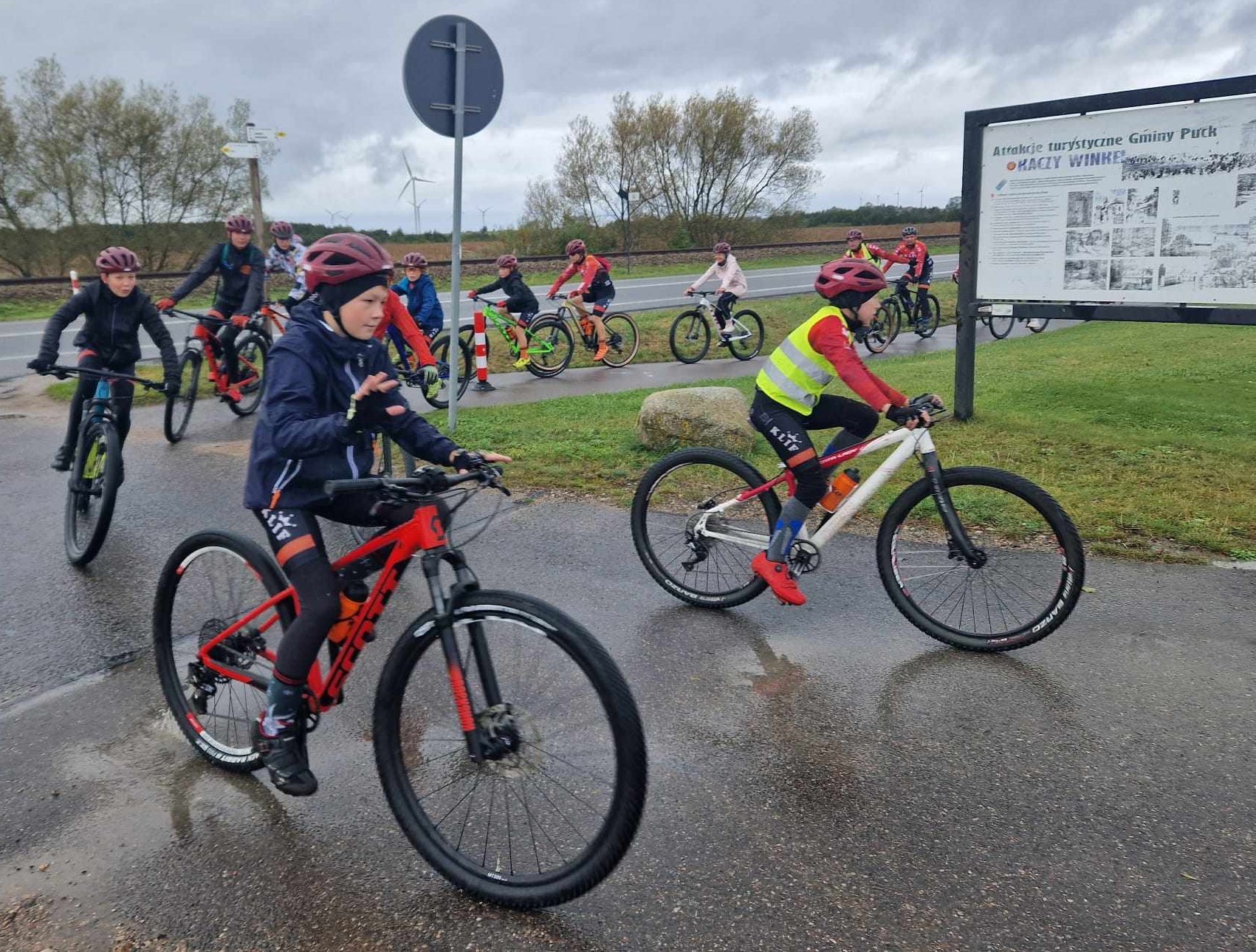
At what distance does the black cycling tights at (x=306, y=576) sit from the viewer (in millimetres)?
3238

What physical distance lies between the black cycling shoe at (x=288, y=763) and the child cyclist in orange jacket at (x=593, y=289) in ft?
41.1

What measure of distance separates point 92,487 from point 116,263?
1845mm

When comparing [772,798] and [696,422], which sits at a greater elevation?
[696,422]

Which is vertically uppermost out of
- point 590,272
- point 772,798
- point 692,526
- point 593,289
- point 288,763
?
point 590,272

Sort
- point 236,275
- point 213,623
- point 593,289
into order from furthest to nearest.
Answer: point 593,289, point 236,275, point 213,623

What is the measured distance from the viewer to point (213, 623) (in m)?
3.77

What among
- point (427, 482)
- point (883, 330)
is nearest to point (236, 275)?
point (427, 482)

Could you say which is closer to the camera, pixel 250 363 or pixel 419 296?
pixel 250 363

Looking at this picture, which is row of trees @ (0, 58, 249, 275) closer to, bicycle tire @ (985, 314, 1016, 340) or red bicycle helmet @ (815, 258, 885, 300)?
bicycle tire @ (985, 314, 1016, 340)

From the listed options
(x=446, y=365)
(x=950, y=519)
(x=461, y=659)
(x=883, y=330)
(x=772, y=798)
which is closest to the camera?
(x=461, y=659)

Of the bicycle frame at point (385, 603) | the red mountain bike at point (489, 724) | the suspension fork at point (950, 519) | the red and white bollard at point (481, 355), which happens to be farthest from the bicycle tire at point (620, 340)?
the red mountain bike at point (489, 724)

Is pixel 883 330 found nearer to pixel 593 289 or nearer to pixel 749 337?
pixel 749 337

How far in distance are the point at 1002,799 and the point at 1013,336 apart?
18.0 m

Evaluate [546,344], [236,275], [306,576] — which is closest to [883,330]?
[546,344]
